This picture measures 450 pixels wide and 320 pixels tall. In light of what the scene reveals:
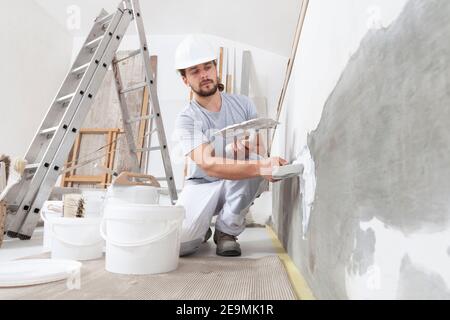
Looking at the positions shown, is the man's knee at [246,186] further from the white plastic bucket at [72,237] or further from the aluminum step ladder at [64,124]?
the aluminum step ladder at [64,124]

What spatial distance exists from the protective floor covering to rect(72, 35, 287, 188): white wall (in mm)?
2703

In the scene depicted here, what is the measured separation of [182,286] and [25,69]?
144 inches

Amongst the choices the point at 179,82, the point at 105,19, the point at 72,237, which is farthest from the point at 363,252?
the point at 179,82

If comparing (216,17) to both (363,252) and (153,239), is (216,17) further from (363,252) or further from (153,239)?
(363,252)

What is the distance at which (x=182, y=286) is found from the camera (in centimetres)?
100

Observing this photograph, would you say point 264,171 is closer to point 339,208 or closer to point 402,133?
point 339,208

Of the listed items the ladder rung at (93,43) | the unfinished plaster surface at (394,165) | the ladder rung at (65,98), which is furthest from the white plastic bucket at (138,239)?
the ladder rung at (93,43)

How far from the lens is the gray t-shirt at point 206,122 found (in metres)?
1.54

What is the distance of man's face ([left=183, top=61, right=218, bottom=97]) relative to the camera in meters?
1.69

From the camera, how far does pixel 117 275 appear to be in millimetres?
1127

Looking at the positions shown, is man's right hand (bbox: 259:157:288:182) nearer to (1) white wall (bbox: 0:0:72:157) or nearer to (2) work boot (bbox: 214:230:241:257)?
(2) work boot (bbox: 214:230:241:257)

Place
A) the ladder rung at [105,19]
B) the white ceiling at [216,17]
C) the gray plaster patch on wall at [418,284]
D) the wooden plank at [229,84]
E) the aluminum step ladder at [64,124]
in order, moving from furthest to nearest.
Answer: the wooden plank at [229,84]
the white ceiling at [216,17]
the ladder rung at [105,19]
the aluminum step ladder at [64,124]
the gray plaster patch on wall at [418,284]

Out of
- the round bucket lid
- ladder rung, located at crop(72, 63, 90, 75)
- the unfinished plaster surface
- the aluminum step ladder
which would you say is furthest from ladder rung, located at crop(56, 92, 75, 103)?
the unfinished plaster surface

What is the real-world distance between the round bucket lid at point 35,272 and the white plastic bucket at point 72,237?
0.66 feet
